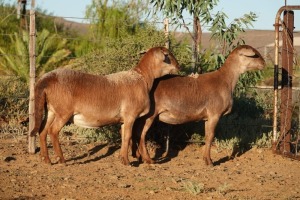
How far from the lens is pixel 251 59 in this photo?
11.7 meters

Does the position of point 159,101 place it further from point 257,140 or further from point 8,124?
point 8,124

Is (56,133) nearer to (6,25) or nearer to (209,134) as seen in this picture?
(209,134)

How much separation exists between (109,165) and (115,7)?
13.2 meters

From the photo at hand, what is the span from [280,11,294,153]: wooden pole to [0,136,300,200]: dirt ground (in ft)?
1.37

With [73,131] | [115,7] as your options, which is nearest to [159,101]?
[73,131]

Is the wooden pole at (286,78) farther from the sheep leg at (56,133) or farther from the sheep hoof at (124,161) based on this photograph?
the sheep leg at (56,133)

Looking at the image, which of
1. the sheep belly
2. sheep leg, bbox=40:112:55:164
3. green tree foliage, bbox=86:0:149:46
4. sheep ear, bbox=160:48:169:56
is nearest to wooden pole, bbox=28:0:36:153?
sheep leg, bbox=40:112:55:164

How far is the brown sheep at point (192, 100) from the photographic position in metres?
11.1

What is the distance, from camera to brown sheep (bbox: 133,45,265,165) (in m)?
11.1

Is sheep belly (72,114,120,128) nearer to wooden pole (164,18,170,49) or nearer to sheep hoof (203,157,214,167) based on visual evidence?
sheep hoof (203,157,214,167)

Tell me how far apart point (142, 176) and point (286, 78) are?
3.87 m

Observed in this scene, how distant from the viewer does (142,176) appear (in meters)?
9.74

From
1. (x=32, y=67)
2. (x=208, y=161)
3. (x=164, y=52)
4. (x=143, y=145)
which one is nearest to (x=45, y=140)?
(x=32, y=67)

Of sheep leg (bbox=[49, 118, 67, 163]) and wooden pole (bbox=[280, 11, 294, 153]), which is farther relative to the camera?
wooden pole (bbox=[280, 11, 294, 153])
